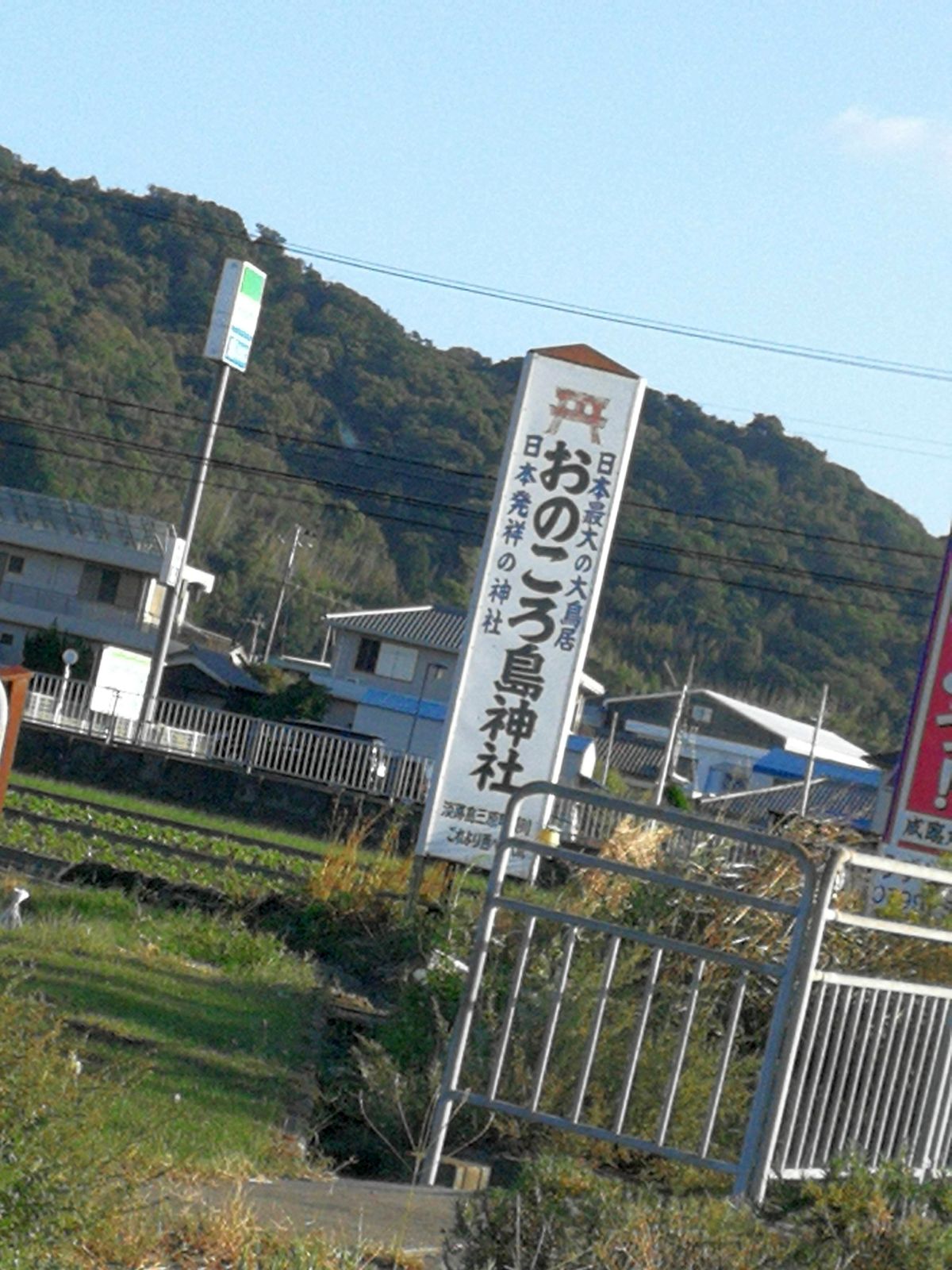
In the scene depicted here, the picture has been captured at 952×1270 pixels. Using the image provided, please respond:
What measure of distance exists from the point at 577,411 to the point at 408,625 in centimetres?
5666

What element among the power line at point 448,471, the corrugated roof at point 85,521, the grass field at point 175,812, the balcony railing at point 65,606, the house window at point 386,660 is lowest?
the grass field at point 175,812

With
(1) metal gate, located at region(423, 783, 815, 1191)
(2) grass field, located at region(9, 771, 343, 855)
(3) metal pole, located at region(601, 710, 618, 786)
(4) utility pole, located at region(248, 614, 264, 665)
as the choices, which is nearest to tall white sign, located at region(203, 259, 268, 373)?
(3) metal pole, located at region(601, 710, 618, 786)

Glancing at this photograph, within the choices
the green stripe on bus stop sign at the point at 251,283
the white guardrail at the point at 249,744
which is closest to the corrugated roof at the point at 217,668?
the green stripe on bus stop sign at the point at 251,283

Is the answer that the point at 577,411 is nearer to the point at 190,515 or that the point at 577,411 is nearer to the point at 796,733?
the point at 190,515

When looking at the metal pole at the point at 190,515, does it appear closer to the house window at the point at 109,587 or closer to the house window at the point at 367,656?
the house window at the point at 109,587

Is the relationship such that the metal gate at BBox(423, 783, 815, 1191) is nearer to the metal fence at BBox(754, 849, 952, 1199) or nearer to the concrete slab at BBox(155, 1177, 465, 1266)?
the metal fence at BBox(754, 849, 952, 1199)

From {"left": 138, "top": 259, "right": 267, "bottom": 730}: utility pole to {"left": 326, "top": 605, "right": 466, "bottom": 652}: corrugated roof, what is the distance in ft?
79.2

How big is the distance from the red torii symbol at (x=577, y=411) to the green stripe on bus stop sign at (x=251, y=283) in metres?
Answer: 33.2

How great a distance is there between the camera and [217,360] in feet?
140

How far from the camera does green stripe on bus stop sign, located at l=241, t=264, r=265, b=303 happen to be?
1779 inches

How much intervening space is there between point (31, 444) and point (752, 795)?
122ft

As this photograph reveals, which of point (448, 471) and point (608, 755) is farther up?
point (448, 471)

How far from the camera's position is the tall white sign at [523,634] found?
490 inches

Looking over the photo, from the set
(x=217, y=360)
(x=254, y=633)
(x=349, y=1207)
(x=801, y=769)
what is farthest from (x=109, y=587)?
(x=349, y=1207)
